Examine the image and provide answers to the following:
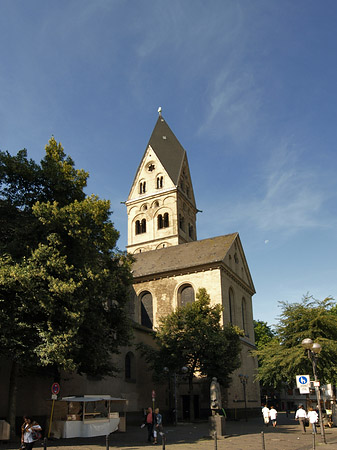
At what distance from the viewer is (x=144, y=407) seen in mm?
29016

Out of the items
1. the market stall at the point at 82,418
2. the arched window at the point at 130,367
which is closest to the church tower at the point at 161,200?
the arched window at the point at 130,367

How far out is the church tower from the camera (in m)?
57.5

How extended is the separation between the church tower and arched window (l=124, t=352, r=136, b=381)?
1080 inches

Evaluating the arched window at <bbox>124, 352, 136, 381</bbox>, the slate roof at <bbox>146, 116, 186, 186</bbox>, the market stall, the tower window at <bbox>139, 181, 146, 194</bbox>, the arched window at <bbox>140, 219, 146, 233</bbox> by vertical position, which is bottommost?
the market stall

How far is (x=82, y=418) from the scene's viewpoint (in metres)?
17.1

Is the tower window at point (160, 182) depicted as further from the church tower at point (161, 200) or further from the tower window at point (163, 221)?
the tower window at point (163, 221)

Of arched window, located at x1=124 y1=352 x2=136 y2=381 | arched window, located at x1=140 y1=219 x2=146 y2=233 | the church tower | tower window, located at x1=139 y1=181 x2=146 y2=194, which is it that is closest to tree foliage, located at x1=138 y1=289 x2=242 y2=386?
arched window, located at x1=124 y1=352 x2=136 y2=381

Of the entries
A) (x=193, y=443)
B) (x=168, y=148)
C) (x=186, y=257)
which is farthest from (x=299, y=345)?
(x=168, y=148)

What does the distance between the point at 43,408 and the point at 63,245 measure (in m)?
8.60

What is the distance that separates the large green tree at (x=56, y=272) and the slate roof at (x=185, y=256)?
16.0 metres

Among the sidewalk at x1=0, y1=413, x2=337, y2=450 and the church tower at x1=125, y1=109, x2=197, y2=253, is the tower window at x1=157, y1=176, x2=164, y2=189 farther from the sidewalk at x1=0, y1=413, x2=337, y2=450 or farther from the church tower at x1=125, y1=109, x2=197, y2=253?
the sidewalk at x1=0, y1=413, x2=337, y2=450

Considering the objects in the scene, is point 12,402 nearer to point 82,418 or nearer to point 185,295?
point 82,418

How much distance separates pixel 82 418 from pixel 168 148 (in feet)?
172

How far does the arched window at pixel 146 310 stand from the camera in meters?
36.7
